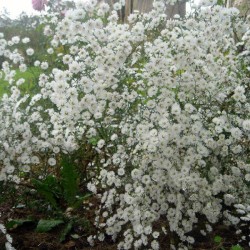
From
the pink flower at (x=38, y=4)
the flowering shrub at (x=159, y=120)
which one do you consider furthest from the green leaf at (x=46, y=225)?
the pink flower at (x=38, y=4)

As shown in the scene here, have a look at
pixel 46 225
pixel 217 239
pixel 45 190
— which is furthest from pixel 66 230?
pixel 217 239

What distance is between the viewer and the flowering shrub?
2.68 meters

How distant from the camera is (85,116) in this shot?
2871mm

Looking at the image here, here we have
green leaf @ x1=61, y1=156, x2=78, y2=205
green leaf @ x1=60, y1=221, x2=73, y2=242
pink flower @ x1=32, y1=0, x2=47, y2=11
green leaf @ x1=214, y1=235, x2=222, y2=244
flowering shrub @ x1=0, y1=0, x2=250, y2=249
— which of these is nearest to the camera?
flowering shrub @ x1=0, y1=0, x2=250, y2=249

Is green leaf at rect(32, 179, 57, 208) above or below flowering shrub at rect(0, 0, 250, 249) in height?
below

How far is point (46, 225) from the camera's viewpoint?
3.21 m

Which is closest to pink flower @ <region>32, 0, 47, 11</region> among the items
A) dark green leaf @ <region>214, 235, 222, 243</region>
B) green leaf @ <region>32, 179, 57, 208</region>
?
green leaf @ <region>32, 179, 57, 208</region>

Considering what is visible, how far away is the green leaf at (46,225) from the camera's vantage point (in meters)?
3.19

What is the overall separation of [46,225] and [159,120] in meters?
1.29

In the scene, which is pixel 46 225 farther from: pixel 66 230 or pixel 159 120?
pixel 159 120

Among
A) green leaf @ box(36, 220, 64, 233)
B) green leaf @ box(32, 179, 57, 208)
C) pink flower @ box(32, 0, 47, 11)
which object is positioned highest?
pink flower @ box(32, 0, 47, 11)

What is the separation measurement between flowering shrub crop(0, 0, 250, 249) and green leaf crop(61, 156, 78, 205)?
17 cm

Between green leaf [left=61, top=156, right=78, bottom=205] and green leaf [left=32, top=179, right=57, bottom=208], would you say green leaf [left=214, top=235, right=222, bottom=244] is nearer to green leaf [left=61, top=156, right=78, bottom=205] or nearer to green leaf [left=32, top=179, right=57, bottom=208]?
green leaf [left=61, top=156, right=78, bottom=205]

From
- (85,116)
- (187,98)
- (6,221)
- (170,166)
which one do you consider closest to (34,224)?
(6,221)
